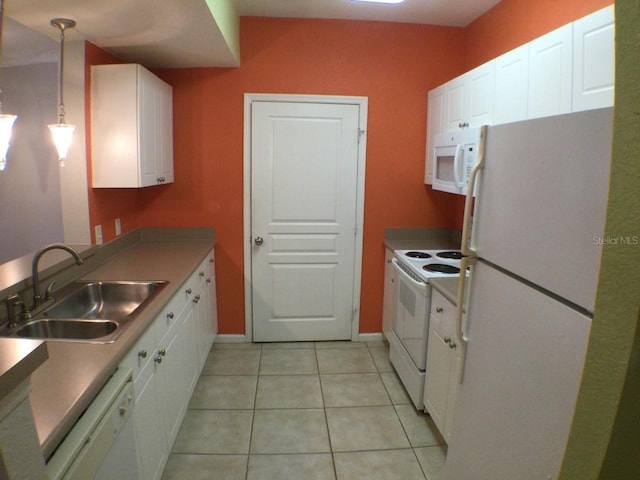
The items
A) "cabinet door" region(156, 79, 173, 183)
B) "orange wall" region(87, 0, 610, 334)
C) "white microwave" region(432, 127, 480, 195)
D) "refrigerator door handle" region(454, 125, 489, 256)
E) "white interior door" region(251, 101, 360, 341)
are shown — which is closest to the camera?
"refrigerator door handle" region(454, 125, 489, 256)

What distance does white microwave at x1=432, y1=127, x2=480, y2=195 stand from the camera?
243 cm

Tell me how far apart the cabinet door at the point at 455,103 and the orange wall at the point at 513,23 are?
0.37 metres

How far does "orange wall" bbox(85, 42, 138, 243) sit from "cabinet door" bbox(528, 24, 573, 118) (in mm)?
2506

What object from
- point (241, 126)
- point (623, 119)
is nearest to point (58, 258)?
point (241, 126)

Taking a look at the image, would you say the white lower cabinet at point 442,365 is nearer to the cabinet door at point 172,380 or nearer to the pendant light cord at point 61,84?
the cabinet door at point 172,380

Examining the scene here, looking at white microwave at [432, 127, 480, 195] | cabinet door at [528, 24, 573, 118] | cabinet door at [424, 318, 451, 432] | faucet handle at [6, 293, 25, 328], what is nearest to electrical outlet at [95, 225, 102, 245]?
faucet handle at [6, 293, 25, 328]

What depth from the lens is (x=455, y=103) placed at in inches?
111

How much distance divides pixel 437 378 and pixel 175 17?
2.41 metres

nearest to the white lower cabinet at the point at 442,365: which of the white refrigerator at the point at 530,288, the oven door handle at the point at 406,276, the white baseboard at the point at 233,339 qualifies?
the oven door handle at the point at 406,276

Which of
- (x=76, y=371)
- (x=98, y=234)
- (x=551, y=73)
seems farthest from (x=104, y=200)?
(x=551, y=73)

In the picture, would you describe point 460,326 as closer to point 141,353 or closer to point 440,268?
point 440,268

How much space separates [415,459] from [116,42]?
9.89ft

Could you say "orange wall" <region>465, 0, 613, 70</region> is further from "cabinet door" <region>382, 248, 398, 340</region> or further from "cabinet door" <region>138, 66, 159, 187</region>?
"cabinet door" <region>138, 66, 159, 187</region>

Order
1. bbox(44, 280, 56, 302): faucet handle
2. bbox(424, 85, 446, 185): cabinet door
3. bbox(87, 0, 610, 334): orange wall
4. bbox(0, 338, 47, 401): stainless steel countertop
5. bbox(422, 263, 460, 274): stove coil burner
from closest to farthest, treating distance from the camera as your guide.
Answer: bbox(0, 338, 47, 401): stainless steel countertop → bbox(44, 280, 56, 302): faucet handle → bbox(422, 263, 460, 274): stove coil burner → bbox(424, 85, 446, 185): cabinet door → bbox(87, 0, 610, 334): orange wall
